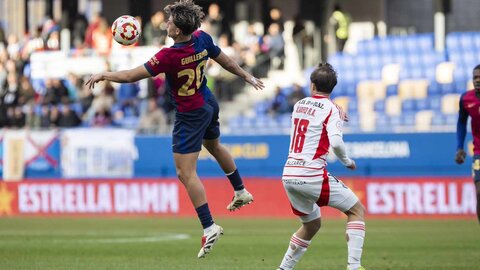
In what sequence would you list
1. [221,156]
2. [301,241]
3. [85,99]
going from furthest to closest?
1. [85,99]
2. [221,156]
3. [301,241]

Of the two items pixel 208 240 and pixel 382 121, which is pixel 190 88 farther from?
pixel 382 121

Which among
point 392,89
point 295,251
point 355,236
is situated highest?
point 392,89

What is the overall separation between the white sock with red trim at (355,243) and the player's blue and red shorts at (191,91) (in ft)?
6.77

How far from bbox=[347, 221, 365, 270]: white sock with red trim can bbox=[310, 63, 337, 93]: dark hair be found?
1.30 meters

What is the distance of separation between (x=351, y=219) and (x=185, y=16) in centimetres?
263

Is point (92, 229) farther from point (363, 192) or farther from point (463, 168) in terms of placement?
point (463, 168)

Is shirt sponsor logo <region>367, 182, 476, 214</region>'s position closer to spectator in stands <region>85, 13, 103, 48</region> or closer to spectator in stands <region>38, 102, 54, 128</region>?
spectator in stands <region>38, 102, 54, 128</region>

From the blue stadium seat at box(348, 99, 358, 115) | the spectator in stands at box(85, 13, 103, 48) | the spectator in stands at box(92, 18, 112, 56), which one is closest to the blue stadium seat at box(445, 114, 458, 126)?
the blue stadium seat at box(348, 99, 358, 115)

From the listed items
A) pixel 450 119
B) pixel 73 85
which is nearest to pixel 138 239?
pixel 450 119

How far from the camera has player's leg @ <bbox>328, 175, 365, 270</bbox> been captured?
1004cm

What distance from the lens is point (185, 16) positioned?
1087 cm

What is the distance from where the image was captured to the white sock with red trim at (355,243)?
10023 mm

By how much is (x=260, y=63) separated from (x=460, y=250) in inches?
631

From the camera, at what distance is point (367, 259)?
531 inches
